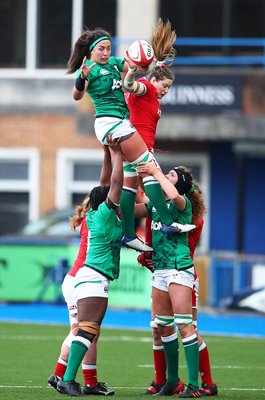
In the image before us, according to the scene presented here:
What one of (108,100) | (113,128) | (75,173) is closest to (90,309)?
(113,128)

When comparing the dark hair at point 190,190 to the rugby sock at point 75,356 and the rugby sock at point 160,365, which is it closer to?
the rugby sock at point 160,365

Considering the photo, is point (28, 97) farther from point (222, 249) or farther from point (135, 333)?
point (135, 333)

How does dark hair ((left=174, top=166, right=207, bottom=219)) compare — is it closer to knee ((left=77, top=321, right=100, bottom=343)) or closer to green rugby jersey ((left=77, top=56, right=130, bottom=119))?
green rugby jersey ((left=77, top=56, right=130, bottom=119))

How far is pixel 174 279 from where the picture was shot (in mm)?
11664

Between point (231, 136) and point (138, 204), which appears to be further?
point (231, 136)

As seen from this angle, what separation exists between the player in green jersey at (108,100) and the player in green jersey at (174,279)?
103 millimetres

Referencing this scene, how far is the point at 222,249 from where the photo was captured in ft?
93.8

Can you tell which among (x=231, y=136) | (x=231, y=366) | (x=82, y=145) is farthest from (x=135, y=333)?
(x=82, y=145)

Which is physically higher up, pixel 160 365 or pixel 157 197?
pixel 157 197

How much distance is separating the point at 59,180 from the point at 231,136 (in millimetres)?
4544

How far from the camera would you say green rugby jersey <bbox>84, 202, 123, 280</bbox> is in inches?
456

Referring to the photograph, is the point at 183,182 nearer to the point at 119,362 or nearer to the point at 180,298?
the point at 180,298

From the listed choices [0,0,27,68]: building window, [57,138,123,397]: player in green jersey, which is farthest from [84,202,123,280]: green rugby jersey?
[0,0,27,68]: building window

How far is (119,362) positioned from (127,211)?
4085 millimetres
